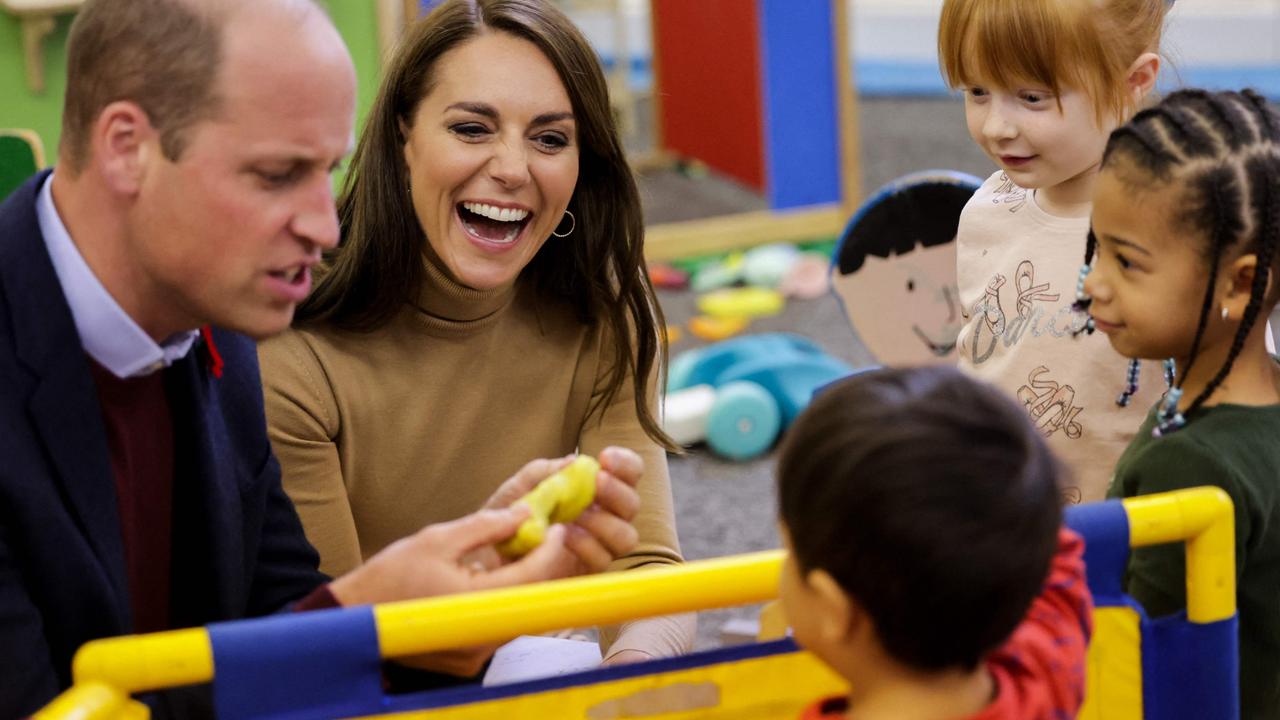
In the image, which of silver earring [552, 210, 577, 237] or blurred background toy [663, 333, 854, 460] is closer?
silver earring [552, 210, 577, 237]

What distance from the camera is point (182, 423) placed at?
3.96 feet

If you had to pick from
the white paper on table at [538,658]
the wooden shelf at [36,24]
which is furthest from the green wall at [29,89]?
the white paper on table at [538,658]

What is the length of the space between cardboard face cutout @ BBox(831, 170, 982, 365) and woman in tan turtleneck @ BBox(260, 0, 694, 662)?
21.7 inches

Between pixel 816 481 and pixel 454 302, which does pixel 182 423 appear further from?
pixel 816 481

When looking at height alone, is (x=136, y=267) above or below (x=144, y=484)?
above

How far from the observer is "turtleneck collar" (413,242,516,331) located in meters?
1.62

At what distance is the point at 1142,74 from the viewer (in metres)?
1.60

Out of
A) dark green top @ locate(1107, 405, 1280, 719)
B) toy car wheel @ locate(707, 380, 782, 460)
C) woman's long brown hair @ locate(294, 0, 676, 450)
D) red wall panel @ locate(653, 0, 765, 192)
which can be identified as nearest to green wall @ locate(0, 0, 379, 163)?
toy car wheel @ locate(707, 380, 782, 460)

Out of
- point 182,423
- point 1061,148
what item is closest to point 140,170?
point 182,423

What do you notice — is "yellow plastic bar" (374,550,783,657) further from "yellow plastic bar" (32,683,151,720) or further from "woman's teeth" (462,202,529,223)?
"woman's teeth" (462,202,529,223)

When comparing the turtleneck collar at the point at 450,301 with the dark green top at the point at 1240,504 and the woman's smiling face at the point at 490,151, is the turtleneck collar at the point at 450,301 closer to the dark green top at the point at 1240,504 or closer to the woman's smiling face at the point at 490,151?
the woman's smiling face at the point at 490,151

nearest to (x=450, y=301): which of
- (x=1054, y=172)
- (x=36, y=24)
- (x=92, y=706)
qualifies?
(x=1054, y=172)

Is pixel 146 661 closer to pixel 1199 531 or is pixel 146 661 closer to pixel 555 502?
pixel 555 502

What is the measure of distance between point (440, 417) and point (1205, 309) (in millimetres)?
827
